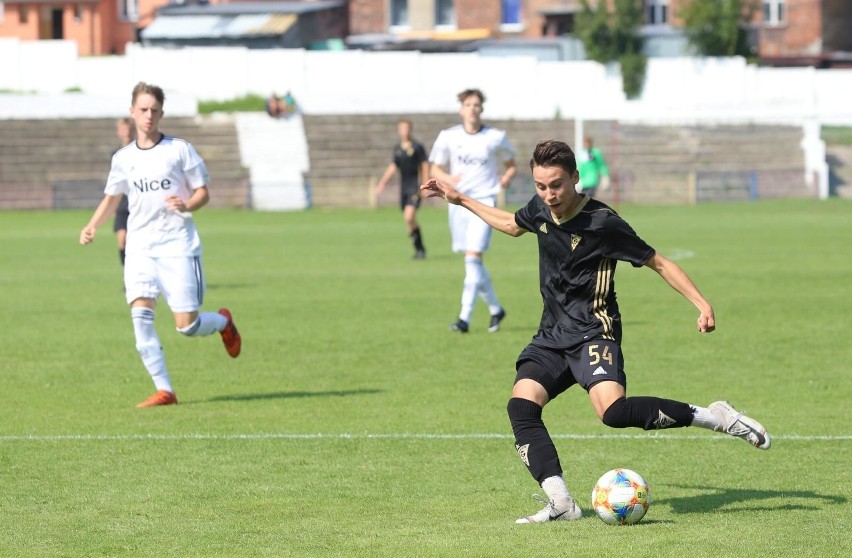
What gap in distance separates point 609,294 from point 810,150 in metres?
43.7

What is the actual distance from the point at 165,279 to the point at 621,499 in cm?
477

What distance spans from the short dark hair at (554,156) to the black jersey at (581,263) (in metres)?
0.30

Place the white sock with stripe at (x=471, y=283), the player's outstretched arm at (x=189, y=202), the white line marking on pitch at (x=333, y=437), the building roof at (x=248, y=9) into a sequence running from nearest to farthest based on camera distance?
the white line marking on pitch at (x=333, y=437) → the player's outstretched arm at (x=189, y=202) → the white sock with stripe at (x=471, y=283) → the building roof at (x=248, y=9)

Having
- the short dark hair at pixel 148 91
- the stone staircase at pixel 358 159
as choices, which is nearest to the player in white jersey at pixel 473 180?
the short dark hair at pixel 148 91

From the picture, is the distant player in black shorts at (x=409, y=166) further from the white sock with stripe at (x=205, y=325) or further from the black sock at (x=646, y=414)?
the black sock at (x=646, y=414)

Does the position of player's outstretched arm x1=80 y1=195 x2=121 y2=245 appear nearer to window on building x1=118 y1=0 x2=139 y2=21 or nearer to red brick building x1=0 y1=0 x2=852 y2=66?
red brick building x1=0 y1=0 x2=852 y2=66

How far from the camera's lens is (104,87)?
59156 millimetres

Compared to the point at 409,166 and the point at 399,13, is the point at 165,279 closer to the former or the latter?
the point at 409,166

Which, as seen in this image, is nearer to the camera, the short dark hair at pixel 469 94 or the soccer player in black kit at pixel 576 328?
the soccer player in black kit at pixel 576 328

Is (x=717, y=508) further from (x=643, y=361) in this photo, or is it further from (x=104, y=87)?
(x=104, y=87)

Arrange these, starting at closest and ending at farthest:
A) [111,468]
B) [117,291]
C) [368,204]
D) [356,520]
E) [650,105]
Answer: [356,520] → [111,468] → [117,291] → [368,204] → [650,105]

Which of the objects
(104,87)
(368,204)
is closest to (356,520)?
(368,204)

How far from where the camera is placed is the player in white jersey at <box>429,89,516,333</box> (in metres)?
15.4

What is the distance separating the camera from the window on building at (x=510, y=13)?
234 ft
